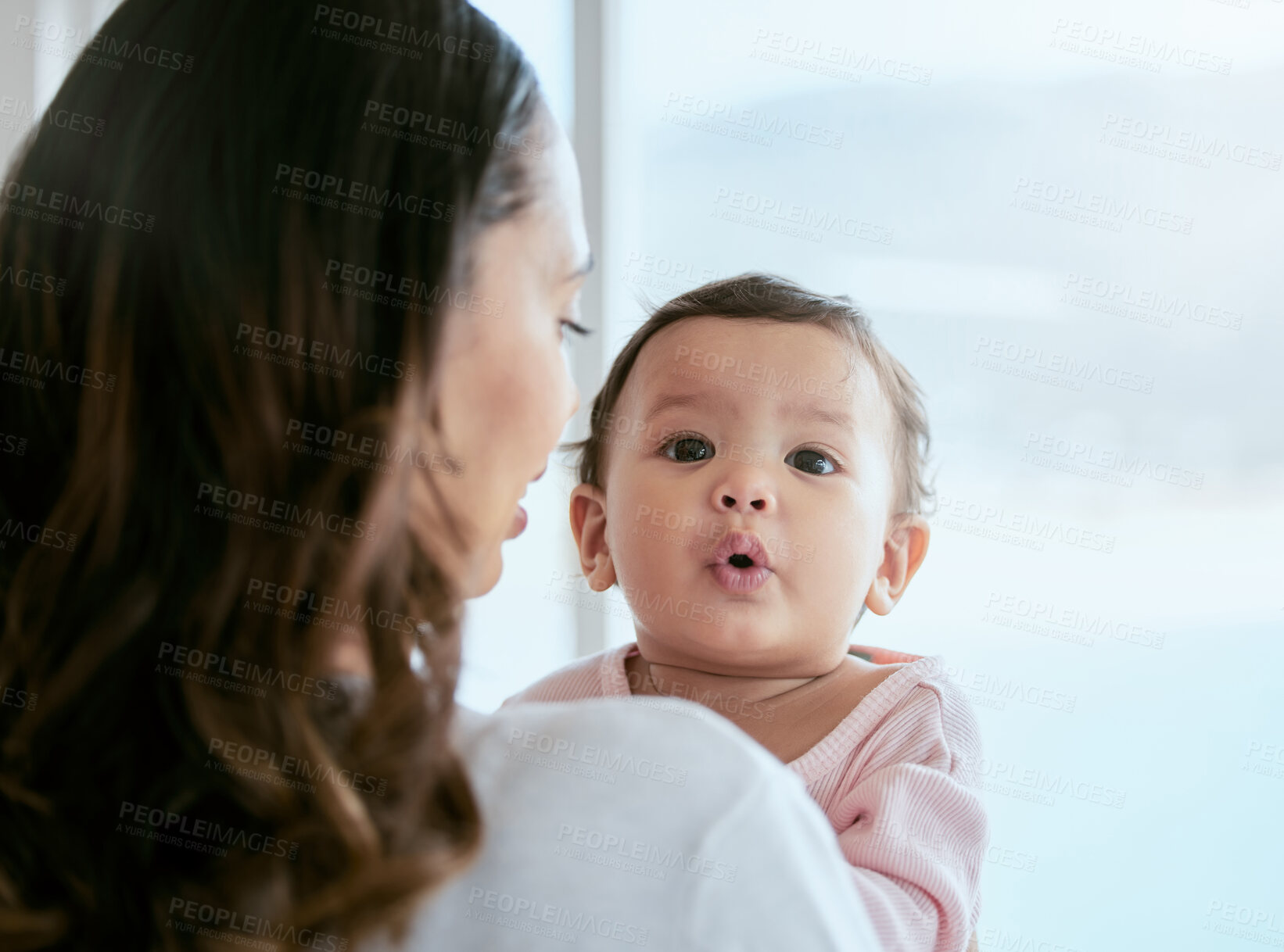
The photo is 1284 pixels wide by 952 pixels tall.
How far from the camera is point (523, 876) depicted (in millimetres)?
611

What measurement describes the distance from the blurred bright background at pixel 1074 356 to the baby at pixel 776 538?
0.28m

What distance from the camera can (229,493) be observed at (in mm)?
632

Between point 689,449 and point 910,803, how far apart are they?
0.49 metres

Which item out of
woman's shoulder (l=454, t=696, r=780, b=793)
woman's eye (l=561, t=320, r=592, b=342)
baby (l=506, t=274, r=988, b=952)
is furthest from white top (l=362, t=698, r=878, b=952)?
baby (l=506, t=274, r=988, b=952)

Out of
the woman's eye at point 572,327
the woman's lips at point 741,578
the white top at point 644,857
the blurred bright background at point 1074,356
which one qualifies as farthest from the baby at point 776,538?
the white top at point 644,857

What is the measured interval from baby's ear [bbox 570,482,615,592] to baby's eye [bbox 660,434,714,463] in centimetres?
15

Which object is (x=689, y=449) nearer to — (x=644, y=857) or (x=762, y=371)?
(x=762, y=371)

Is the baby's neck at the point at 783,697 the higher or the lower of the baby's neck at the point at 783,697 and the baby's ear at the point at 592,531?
the lower

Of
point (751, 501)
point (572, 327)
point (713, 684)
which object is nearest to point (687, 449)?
point (751, 501)

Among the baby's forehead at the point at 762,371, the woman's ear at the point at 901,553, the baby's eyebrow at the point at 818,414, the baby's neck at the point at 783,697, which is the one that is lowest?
the baby's neck at the point at 783,697

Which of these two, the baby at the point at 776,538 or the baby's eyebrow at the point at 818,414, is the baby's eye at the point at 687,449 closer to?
the baby at the point at 776,538

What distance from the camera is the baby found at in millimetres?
1218

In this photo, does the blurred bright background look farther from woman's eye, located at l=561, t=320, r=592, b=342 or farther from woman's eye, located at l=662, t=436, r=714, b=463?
woman's eye, located at l=561, t=320, r=592, b=342

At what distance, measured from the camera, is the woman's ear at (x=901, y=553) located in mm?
1441
